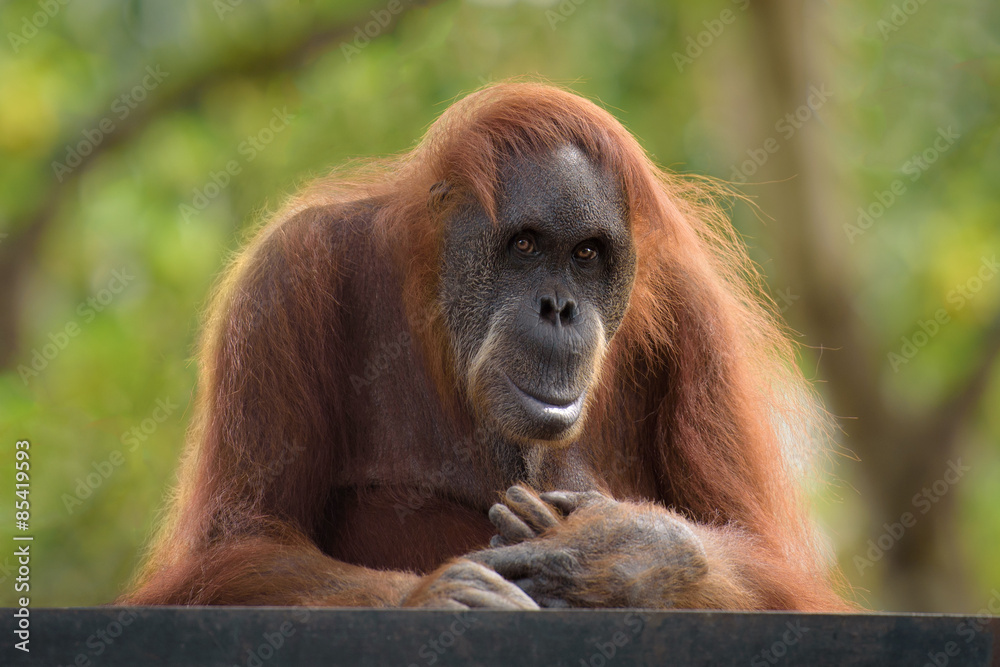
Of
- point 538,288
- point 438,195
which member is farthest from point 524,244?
point 438,195

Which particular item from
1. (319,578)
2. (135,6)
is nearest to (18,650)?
(319,578)

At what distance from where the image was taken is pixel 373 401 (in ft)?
8.07

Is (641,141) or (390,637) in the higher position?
(641,141)

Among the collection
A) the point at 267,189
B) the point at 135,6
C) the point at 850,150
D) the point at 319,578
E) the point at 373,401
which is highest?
the point at 850,150

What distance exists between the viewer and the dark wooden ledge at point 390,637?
1.35 m

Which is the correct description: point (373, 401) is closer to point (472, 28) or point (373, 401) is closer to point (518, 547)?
point (518, 547)

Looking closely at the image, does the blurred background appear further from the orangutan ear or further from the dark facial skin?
the dark facial skin

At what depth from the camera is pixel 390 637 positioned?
1349 millimetres

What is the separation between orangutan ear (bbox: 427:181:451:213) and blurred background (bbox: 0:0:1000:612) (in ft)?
6.57

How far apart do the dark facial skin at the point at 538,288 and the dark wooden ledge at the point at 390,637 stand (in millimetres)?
906

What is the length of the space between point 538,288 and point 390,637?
1.10 m

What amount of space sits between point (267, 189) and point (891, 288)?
2.97 m

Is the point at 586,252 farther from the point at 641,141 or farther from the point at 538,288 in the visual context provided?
the point at 641,141

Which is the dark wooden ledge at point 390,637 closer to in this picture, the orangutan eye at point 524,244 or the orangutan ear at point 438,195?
the orangutan eye at point 524,244
